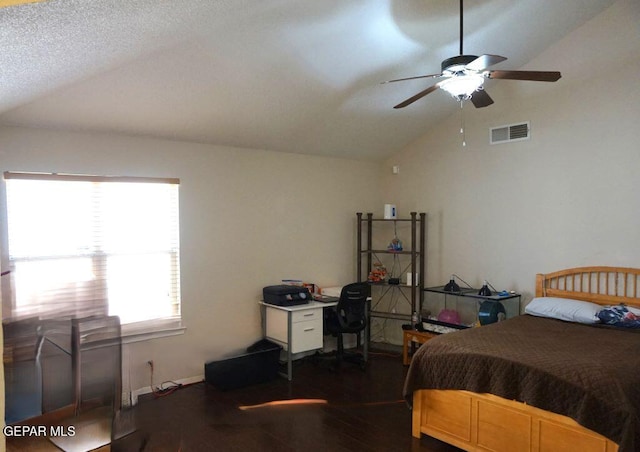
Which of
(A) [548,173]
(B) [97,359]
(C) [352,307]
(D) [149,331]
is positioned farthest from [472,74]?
(D) [149,331]

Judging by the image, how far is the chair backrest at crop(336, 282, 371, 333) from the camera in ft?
15.1

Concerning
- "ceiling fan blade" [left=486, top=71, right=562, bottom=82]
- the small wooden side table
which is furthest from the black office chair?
"ceiling fan blade" [left=486, top=71, right=562, bottom=82]

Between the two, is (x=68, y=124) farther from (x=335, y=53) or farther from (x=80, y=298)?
(x=335, y=53)

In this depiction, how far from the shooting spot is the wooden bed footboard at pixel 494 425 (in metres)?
2.57

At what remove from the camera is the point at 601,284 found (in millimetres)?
4051

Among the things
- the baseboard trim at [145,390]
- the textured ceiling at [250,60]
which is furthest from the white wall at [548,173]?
the baseboard trim at [145,390]

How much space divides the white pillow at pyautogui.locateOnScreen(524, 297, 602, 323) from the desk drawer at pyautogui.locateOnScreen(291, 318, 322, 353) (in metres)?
2.00

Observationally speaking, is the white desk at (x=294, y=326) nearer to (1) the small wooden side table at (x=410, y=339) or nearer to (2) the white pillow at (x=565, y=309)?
(1) the small wooden side table at (x=410, y=339)

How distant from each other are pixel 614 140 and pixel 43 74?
171 inches

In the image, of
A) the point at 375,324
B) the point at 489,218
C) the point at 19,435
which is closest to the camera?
the point at 19,435

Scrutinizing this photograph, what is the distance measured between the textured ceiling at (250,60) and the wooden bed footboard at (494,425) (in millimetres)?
2625

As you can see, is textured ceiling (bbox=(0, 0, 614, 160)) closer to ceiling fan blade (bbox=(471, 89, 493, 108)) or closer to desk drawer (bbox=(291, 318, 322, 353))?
ceiling fan blade (bbox=(471, 89, 493, 108))

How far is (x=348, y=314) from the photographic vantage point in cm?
471

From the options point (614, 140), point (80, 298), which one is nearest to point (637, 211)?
point (614, 140)
